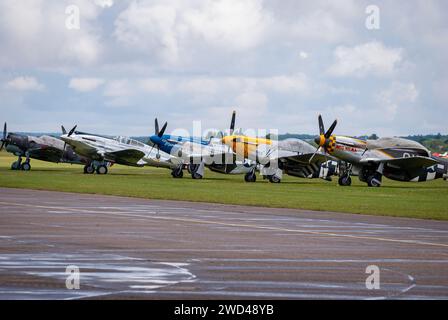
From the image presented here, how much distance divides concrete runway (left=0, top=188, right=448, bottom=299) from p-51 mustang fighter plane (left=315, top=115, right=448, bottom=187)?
26.0 m

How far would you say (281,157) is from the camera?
59500 mm

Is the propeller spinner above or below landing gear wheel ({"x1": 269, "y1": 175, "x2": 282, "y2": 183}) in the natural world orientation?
above

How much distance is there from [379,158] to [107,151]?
25.4m

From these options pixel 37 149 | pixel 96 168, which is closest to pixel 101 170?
pixel 96 168

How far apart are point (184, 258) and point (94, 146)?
184 ft

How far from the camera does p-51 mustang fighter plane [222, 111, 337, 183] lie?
5872 centimetres

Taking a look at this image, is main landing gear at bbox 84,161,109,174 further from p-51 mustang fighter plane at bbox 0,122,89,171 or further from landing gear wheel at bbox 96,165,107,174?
p-51 mustang fighter plane at bbox 0,122,89,171

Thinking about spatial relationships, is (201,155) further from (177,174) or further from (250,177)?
(250,177)

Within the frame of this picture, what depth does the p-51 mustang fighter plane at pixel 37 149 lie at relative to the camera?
249 feet

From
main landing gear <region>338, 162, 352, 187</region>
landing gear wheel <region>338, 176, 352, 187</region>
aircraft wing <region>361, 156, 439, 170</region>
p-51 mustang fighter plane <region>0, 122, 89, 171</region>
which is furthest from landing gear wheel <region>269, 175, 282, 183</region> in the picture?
p-51 mustang fighter plane <region>0, 122, 89, 171</region>
